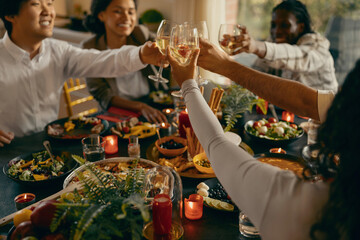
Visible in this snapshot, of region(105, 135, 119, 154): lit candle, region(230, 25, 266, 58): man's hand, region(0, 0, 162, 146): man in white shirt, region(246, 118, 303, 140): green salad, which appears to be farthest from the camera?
region(230, 25, 266, 58): man's hand

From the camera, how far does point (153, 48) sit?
1.99m

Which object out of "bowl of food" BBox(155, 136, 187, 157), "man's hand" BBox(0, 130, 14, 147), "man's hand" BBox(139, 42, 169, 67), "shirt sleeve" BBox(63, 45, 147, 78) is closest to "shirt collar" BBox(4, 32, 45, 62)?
"shirt sleeve" BBox(63, 45, 147, 78)

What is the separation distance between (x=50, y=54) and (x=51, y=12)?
307mm

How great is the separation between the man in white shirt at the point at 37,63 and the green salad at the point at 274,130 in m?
0.69

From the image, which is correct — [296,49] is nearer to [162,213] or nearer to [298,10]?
[298,10]

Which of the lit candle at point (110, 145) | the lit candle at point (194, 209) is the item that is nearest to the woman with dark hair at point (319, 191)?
the lit candle at point (194, 209)

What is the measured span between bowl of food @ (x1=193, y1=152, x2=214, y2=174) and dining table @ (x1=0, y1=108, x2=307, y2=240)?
1.7 inches

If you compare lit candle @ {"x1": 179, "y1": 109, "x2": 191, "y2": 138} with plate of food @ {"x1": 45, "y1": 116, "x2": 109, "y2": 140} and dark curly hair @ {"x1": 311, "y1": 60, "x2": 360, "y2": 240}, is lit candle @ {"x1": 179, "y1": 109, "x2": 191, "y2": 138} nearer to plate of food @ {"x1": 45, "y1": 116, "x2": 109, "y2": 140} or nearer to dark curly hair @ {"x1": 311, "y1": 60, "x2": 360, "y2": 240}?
plate of food @ {"x1": 45, "y1": 116, "x2": 109, "y2": 140}

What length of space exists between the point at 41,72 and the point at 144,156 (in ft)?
3.59

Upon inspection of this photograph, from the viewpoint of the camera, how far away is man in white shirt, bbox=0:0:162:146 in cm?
207

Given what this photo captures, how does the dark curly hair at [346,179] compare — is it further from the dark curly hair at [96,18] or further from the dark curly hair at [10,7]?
the dark curly hair at [96,18]

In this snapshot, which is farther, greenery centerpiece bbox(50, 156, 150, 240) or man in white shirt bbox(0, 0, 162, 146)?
man in white shirt bbox(0, 0, 162, 146)

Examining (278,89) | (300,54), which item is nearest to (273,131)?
(278,89)

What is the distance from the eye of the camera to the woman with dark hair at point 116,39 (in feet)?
8.59
